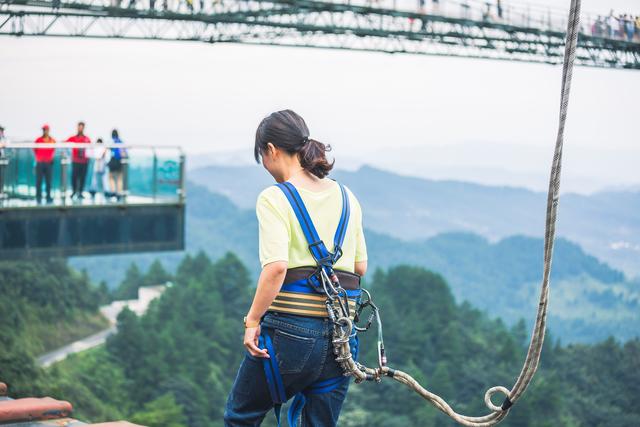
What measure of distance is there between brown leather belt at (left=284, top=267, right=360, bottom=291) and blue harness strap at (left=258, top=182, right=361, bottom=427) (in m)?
0.01

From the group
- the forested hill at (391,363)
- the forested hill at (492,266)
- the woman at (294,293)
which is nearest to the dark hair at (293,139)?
the woman at (294,293)

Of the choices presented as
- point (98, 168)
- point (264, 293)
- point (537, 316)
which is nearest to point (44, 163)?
point (98, 168)

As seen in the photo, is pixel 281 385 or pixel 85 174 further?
pixel 85 174

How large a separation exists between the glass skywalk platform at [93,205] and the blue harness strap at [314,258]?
1285cm

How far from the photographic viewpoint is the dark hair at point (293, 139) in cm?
398

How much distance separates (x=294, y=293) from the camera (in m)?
3.94

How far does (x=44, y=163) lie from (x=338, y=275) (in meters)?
13.0

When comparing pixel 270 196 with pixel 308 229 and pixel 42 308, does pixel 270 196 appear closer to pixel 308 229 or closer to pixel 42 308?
pixel 308 229

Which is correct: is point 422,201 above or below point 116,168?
below

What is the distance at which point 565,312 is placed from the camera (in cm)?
12781

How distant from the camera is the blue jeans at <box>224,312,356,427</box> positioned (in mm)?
3936

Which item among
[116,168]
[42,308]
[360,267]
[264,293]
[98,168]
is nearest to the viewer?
[264,293]

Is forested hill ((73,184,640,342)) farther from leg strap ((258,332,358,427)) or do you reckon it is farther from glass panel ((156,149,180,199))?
leg strap ((258,332,358,427))

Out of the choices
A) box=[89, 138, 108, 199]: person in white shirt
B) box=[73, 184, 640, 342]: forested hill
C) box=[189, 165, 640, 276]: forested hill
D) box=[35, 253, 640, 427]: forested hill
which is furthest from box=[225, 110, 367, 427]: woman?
box=[189, 165, 640, 276]: forested hill
